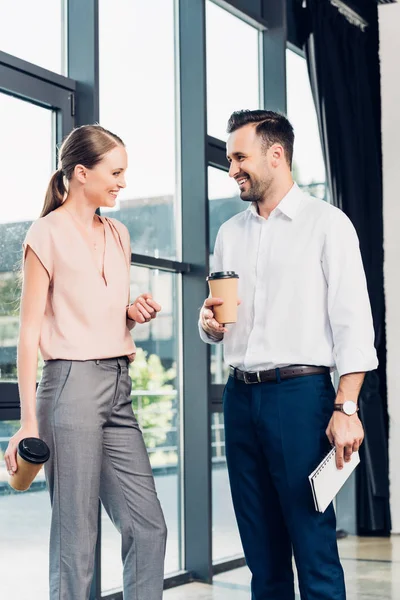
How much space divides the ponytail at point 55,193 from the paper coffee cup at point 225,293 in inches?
18.1

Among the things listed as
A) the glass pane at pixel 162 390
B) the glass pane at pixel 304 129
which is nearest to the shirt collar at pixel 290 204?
the glass pane at pixel 162 390

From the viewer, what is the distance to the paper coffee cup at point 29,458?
190cm

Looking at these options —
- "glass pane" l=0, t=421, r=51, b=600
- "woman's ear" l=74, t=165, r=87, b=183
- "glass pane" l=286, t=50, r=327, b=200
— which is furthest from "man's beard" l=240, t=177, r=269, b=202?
"glass pane" l=286, t=50, r=327, b=200

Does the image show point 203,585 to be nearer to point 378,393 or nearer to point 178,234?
point 178,234

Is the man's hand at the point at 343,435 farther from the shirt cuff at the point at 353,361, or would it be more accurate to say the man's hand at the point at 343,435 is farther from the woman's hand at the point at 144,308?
the woman's hand at the point at 144,308

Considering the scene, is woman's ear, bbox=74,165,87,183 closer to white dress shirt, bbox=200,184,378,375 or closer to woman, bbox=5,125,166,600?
woman, bbox=5,125,166,600

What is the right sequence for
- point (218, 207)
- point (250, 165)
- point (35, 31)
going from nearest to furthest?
point (250, 165) → point (35, 31) → point (218, 207)

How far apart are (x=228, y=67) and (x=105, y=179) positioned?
98.7 inches

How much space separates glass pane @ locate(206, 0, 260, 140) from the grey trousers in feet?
7.91

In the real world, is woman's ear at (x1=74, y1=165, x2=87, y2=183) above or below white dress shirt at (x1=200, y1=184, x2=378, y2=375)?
above

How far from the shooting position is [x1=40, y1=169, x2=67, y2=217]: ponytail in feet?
7.22

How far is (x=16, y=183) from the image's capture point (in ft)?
10.0

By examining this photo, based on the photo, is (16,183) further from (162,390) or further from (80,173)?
(162,390)

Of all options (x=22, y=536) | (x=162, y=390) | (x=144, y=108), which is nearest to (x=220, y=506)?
(x=162, y=390)
